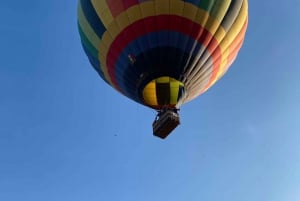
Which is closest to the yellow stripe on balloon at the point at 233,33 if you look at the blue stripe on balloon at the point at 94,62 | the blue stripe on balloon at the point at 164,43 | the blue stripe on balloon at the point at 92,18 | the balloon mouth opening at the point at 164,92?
the blue stripe on balloon at the point at 164,43

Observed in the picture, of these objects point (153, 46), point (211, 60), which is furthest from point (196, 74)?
point (153, 46)

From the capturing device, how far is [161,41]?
18.2 metres

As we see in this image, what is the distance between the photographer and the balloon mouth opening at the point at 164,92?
1867cm

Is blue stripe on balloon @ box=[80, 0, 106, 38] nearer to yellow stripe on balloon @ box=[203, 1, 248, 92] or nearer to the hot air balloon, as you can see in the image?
the hot air balloon

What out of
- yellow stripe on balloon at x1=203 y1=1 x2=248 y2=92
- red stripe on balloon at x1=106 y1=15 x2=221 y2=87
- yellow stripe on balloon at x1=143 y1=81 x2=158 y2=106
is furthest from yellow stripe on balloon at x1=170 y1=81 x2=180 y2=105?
yellow stripe on balloon at x1=203 y1=1 x2=248 y2=92

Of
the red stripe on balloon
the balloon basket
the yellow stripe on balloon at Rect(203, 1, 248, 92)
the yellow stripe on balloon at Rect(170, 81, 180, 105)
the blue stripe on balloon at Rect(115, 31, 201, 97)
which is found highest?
the yellow stripe on balloon at Rect(203, 1, 248, 92)

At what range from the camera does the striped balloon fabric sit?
1806 centimetres

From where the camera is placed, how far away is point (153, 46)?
59.9 feet

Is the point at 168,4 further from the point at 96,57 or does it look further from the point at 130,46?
the point at 96,57

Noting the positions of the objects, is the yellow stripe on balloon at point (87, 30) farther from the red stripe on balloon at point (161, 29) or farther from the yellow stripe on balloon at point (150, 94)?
the yellow stripe on balloon at point (150, 94)

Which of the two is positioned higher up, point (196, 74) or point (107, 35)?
point (107, 35)

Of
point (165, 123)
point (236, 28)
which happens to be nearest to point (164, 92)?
point (165, 123)

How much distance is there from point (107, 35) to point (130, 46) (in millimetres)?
1041

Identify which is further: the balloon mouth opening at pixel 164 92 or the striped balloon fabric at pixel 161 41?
the balloon mouth opening at pixel 164 92
